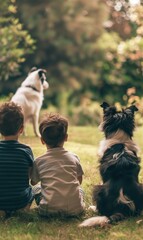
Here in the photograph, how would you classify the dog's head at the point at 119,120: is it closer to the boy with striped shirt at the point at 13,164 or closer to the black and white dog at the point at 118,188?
the black and white dog at the point at 118,188

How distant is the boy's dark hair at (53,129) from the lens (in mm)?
4715

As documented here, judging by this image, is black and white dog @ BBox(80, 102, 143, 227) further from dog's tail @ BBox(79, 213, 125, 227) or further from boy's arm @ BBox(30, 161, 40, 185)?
boy's arm @ BBox(30, 161, 40, 185)

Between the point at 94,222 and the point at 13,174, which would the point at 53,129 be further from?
the point at 94,222

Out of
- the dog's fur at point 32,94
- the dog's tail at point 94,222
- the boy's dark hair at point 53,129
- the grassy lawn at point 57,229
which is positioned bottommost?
the grassy lawn at point 57,229

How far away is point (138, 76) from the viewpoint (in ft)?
61.8

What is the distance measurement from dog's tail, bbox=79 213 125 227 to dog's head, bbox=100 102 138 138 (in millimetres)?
→ 876

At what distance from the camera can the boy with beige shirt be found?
4621mm

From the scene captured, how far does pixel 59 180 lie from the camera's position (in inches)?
182

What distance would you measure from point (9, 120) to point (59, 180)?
764 millimetres

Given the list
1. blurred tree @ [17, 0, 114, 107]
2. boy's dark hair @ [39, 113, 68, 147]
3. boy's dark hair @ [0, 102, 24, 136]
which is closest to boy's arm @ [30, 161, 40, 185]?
boy's dark hair @ [39, 113, 68, 147]

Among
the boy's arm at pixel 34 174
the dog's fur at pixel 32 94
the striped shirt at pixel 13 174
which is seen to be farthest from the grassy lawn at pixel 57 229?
the dog's fur at pixel 32 94

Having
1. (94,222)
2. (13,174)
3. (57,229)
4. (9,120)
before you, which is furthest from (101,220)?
(9,120)

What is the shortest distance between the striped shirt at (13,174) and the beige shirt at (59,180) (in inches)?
5.3

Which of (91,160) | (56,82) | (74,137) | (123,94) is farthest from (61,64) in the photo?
(91,160)
